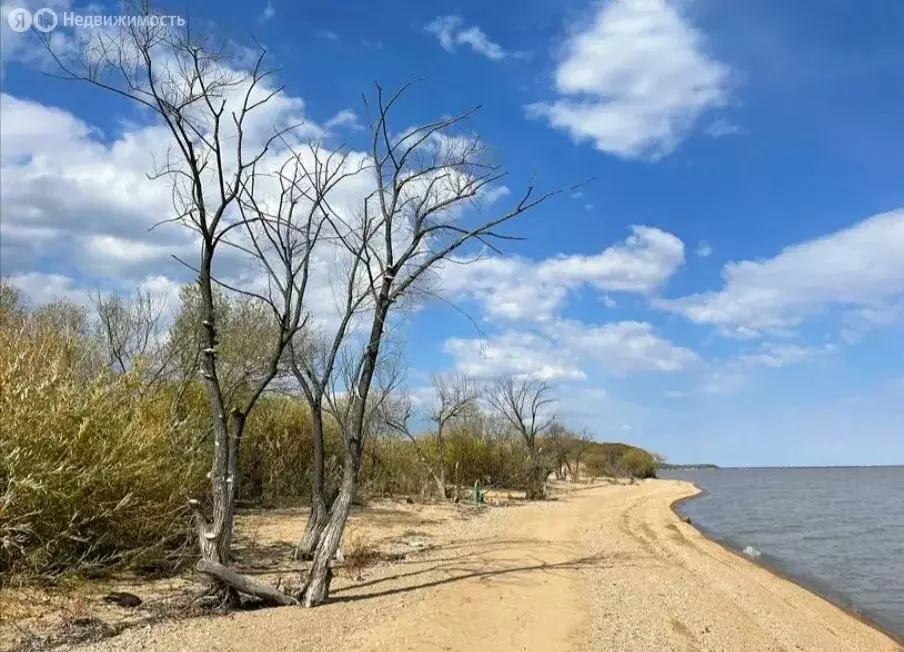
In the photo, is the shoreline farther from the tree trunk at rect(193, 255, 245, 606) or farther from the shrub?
the shrub

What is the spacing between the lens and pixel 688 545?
19422 mm

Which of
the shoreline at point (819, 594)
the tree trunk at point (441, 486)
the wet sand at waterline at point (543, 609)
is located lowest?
the shoreline at point (819, 594)

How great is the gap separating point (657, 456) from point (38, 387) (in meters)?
89.2

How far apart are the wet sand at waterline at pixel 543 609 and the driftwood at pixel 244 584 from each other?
17cm

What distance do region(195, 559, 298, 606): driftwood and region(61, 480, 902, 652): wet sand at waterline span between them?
0.55 ft

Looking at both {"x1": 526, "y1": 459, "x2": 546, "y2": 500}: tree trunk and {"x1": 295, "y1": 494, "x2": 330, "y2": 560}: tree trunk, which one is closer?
{"x1": 295, "y1": 494, "x2": 330, "y2": 560}: tree trunk

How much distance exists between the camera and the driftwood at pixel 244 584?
25.1ft

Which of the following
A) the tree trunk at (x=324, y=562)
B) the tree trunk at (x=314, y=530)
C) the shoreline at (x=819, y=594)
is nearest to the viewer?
the tree trunk at (x=324, y=562)

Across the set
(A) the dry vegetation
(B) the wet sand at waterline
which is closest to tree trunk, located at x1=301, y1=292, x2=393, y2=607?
(B) the wet sand at waterline

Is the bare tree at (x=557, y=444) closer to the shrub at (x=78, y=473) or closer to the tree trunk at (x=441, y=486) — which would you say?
the tree trunk at (x=441, y=486)

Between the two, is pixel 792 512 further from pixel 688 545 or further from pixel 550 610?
pixel 550 610

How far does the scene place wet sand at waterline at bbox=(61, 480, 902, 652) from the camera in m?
7.46

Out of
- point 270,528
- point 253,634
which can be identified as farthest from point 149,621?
point 270,528

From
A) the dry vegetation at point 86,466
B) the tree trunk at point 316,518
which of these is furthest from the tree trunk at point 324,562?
the tree trunk at point 316,518
